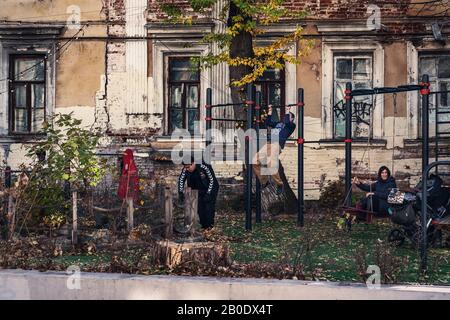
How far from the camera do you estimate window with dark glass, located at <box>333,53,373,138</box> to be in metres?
17.6

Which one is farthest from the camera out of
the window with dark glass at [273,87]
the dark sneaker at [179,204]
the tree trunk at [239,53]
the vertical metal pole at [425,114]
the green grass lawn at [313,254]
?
the window with dark glass at [273,87]

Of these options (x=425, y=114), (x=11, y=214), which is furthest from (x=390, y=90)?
(x=11, y=214)

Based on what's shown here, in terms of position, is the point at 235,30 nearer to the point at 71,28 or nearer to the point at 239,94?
the point at 239,94

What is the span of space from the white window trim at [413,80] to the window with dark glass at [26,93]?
9.09 meters

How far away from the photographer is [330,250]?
10906 mm

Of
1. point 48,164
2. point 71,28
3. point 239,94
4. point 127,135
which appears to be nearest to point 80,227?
point 48,164

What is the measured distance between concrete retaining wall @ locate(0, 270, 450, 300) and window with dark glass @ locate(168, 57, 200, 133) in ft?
34.1

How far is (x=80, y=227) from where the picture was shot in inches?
442

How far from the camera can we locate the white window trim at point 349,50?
57.3 ft

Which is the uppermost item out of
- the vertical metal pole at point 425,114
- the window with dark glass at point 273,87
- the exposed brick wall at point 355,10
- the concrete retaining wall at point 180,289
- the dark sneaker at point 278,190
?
the exposed brick wall at point 355,10

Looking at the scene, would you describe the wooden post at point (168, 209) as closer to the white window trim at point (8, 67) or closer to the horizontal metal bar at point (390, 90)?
the horizontal metal bar at point (390, 90)

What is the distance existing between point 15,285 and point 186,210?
329 cm

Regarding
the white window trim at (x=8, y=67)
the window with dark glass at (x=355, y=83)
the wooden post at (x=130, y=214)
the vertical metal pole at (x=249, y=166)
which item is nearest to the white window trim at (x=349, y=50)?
the window with dark glass at (x=355, y=83)

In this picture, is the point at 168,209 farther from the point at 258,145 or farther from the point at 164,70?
the point at 164,70
